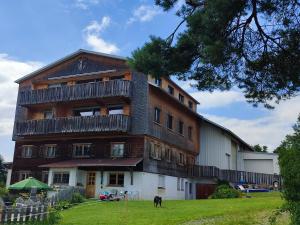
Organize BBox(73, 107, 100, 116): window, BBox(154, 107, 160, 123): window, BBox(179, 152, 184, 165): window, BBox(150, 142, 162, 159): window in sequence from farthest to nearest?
1. BBox(179, 152, 184, 165): window
2. BBox(73, 107, 100, 116): window
3. BBox(154, 107, 160, 123): window
4. BBox(150, 142, 162, 159): window

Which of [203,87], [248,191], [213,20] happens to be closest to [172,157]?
[248,191]

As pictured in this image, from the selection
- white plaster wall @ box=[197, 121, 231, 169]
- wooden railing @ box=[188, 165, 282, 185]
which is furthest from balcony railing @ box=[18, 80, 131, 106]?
white plaster wall @ box=[197, 121, 231, 169]

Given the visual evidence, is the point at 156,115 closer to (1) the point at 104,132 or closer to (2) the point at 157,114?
(2) the point at 157,114

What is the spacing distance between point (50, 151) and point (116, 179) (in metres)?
8.08

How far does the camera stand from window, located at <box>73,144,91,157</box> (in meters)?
35.3

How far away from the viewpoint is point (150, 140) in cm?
3375

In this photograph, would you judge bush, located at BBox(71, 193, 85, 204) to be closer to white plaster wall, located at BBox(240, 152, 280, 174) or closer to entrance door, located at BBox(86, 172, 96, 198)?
entrance door, located at BBox(86, 172, 96, 198)

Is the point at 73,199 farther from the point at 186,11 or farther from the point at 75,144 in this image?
the point at 186,11

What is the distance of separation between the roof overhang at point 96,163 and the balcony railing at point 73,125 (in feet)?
7.87

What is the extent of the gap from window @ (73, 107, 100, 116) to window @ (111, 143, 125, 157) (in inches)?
138

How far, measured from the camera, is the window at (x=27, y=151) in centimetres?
3841

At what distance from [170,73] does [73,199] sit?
17.8 metres

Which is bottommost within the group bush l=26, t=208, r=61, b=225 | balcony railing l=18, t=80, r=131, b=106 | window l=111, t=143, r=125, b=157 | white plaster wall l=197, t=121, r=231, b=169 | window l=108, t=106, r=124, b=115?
bush l=26, t=208, r=61, b=225

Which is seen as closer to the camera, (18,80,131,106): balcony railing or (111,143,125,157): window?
(18,80,131,106): balcony railing
